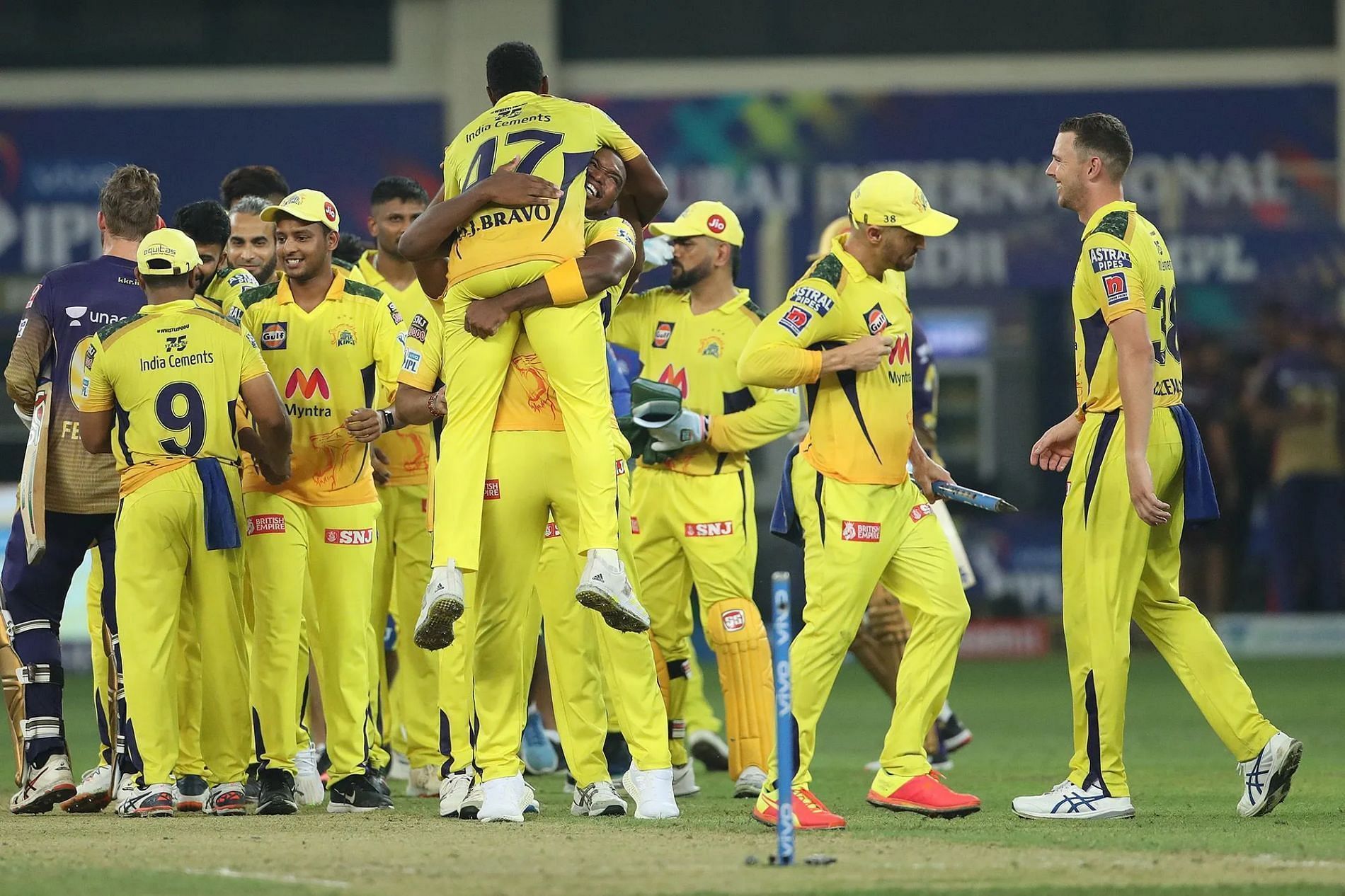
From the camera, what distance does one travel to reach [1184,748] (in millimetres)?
11414

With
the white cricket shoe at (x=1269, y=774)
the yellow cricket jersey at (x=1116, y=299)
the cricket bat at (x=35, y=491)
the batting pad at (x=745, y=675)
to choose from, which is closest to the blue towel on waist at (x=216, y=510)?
the cricket bat at (x=35, y=491)

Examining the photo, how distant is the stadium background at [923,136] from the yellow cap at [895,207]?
10.5 metres

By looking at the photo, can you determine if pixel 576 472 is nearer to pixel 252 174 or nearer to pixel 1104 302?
pixel 1104 302

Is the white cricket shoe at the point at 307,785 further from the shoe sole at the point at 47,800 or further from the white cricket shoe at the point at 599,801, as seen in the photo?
the white cricket shoe at the point at 599,801

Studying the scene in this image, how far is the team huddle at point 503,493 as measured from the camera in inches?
304

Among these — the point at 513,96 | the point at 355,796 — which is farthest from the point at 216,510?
the point at 513,96

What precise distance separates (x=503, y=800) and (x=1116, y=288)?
3041 millimetres

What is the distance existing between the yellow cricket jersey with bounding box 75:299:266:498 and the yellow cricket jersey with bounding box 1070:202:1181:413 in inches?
133

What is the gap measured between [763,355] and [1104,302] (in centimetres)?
132

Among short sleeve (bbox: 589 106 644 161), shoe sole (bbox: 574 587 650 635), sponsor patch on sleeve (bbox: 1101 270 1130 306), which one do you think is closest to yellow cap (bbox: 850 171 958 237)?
sponsor patch on sleeve (bbox: 1101 270 1130 306)

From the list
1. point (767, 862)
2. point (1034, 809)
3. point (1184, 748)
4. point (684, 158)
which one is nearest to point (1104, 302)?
point (1034, 809)

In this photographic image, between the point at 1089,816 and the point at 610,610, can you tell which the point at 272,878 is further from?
the point at 1089,816

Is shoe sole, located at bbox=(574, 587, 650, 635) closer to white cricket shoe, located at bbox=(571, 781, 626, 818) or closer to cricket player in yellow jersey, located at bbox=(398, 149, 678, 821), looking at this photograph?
cricket player in yellow jersey, located at bbox=(398, 149, 678, 821)

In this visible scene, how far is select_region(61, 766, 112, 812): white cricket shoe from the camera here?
862 centimetres
